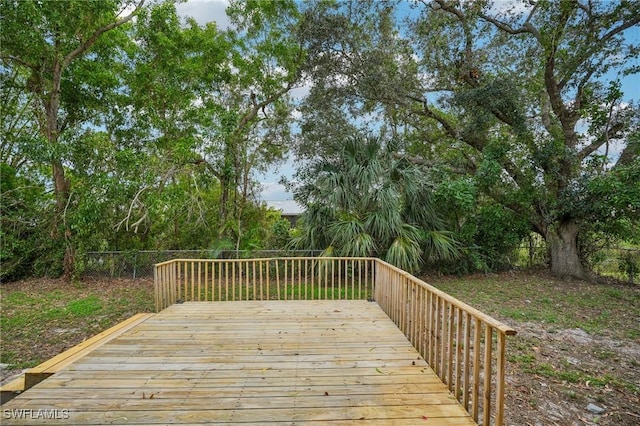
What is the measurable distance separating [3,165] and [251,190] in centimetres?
611

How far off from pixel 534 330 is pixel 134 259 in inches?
319

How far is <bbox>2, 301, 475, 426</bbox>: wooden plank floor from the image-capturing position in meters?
2.09

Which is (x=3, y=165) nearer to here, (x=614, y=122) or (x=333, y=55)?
(x=333, y=55)

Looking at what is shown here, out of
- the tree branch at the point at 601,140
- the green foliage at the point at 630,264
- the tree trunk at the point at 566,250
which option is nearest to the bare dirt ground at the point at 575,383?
the tree trunk at the point at 566,250

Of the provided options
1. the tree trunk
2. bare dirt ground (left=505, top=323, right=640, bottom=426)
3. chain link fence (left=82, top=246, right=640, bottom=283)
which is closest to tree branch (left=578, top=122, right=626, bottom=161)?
the tree trunk

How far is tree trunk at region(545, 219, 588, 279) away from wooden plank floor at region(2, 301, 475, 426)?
6.30 m

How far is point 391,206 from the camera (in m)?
6.51

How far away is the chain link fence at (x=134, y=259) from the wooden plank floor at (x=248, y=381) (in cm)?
373

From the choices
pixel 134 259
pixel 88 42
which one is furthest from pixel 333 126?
pixel 134 259

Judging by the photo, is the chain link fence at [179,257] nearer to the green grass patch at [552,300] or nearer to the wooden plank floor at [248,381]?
the green grass patch at [552,300]

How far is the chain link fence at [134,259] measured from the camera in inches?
297

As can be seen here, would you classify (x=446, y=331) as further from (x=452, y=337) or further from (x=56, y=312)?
(x=56, y=312)

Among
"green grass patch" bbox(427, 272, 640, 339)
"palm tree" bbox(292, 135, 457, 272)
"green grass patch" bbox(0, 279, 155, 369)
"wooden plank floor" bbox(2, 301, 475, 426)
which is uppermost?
"palm tree" bbox(292, 135, 457, 272)

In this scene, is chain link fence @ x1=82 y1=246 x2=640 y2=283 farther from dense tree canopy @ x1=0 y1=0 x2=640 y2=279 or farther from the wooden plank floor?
the wooden plank floor
